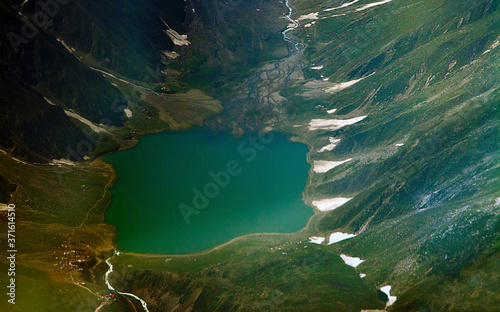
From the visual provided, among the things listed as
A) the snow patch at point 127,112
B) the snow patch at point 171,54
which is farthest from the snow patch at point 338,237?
the snow patch at point 171,54

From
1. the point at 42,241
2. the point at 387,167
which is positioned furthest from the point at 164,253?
the point at 387,167

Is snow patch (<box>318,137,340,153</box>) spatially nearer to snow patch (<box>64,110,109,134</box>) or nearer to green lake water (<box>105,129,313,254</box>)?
green lake water (<box>105,129,313,254</box>)

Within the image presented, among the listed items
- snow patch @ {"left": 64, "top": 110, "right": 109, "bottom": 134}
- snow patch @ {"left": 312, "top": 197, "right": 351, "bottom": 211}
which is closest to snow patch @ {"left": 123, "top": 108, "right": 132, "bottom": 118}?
snow patch @ {"left": 64, "top": 110, "right": 109, "bottom": 134}

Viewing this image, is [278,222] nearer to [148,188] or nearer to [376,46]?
[148,188]

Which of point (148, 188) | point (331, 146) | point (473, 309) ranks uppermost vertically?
point (331, 146)

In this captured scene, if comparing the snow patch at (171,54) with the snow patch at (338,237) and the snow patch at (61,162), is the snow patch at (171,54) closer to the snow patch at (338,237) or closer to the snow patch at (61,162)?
the snow patch at (61,162)
